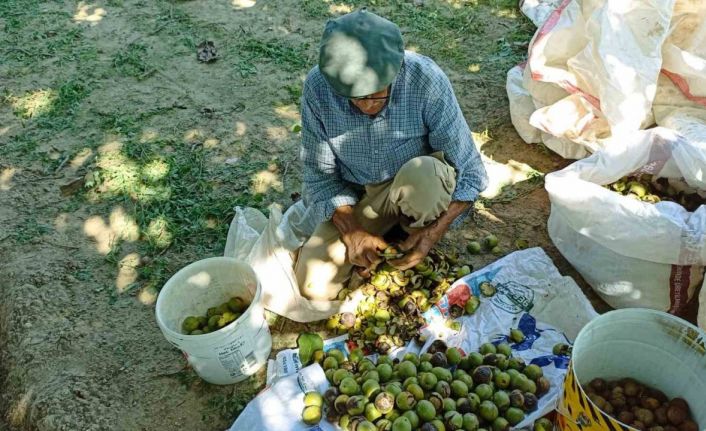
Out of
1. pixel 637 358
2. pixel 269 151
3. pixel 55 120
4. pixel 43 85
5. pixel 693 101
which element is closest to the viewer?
pixel 637 358

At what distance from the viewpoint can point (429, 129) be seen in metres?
2.54

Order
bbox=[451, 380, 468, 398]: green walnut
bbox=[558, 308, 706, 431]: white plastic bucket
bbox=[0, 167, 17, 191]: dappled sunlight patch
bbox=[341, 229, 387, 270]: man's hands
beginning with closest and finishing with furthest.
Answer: bbox=[558, 308, 706, 431]: white plastic bucket < bbox=[451, 380, 468, 398]: green walnut < bbox=[341, 229, 387, 270]: man's hands < bbox=[0, 167, 17, 191]: dappled sunlight patch

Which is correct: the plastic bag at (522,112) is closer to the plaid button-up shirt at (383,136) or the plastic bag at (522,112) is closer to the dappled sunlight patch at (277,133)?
the plaid button-up shirt at (383,136)

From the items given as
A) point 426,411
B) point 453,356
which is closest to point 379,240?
point 453,356

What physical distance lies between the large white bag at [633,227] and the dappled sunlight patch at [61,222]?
2.92 m

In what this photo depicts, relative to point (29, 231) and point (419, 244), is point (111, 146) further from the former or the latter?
point (419, 244)

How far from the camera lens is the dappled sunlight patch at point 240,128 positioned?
13.5 feet

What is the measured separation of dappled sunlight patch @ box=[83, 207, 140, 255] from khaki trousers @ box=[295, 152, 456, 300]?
4.11 feet

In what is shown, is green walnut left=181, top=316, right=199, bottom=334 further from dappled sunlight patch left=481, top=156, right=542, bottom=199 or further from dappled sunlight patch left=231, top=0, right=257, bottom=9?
dappled sunlight patch left=231, top=0, right=257, bottom=9

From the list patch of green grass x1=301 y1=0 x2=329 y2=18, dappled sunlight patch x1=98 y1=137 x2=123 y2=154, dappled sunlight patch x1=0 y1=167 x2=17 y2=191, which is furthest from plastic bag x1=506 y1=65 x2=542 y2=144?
dappled sunlight patch x1=0 y1=167 x2=17 y2=191

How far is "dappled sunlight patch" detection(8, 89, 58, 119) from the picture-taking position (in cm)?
446

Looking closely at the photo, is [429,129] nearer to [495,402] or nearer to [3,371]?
[495,402]

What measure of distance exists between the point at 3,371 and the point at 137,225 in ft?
3.56

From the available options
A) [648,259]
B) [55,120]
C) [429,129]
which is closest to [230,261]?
[429,129]
